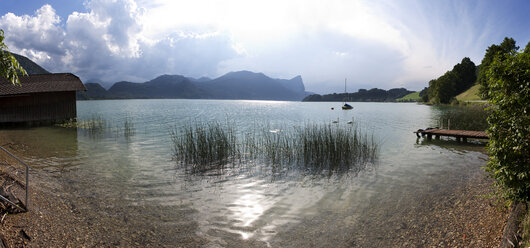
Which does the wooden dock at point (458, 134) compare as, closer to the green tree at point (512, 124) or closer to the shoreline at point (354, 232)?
the shoreline at point (354, 232)

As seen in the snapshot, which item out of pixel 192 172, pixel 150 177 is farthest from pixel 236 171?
pixel 150 177

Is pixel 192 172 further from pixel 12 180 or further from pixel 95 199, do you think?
pixel 12 180

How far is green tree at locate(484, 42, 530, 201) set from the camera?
4.16m

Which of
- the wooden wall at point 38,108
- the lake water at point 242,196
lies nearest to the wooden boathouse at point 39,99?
the wooden wall at point 38,108

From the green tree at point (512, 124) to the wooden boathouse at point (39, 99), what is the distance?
90.1ft

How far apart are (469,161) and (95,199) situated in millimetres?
13389

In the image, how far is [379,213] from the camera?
5805 millimetres

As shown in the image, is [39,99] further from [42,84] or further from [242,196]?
[242,196]

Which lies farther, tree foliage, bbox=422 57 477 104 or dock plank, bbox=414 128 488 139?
tree foliage, bbox=422 57 477 104

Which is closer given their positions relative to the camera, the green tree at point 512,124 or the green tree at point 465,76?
the green tree at point 512,124

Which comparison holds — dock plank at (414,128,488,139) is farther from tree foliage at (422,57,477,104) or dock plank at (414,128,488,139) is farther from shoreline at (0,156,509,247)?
tree foliage at (422,57,477,104)

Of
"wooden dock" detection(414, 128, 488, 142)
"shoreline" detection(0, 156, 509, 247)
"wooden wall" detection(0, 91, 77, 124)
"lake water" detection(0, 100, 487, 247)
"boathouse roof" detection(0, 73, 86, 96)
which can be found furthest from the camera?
"wooden wall" detection(0, 91, 77, 124)

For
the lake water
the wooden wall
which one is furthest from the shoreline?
the wooden wall

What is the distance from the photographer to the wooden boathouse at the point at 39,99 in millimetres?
20766
